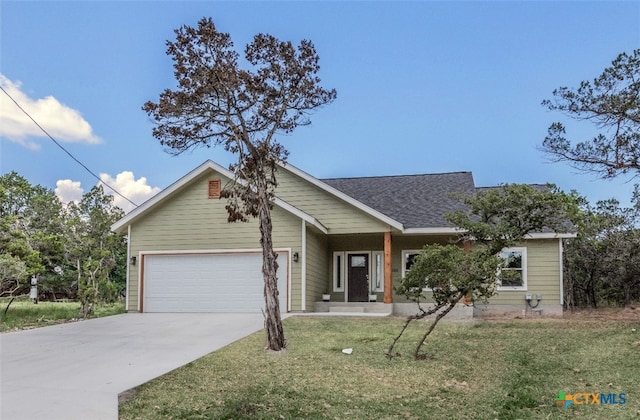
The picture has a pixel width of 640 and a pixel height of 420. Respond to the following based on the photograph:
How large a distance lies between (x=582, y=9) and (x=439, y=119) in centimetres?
612

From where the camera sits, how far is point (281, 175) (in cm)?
1789

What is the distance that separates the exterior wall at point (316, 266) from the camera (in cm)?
1615

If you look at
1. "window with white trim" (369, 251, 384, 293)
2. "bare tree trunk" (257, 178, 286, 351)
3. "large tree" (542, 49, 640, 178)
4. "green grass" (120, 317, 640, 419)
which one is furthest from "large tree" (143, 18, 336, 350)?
"window with white trim" (369, 251, 384, 293)

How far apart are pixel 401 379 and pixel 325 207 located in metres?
10.3

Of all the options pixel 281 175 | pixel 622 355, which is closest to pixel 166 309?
pixel 281 175

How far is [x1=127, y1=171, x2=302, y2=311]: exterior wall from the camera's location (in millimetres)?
16062

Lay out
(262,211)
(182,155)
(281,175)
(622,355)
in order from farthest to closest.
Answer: (281,175) < (182,155) < (262,211) < (622,355)

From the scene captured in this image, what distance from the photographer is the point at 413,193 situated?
1991 centimetres

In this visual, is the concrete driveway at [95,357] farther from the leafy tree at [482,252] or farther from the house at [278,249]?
the leafy tree at [482,252]

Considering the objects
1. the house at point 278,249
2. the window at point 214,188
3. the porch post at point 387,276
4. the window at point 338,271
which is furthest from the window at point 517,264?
the window at point 214,188

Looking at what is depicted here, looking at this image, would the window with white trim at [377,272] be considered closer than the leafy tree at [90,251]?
No

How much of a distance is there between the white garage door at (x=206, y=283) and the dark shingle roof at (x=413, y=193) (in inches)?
186

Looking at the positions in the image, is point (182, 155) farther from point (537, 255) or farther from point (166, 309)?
point (537, 255)

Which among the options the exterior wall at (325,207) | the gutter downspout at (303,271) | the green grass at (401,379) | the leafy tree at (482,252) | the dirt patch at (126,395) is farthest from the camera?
the exterior wall at (325,207)
